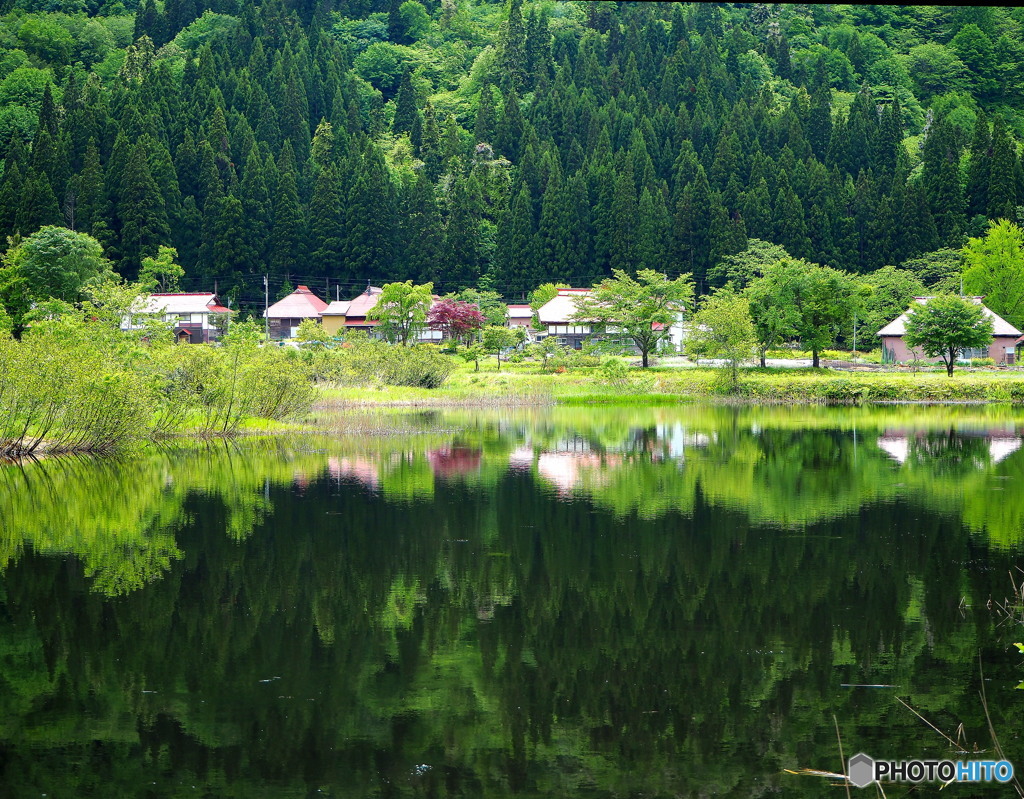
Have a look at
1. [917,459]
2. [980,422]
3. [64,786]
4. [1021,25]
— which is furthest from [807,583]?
[1021,25]

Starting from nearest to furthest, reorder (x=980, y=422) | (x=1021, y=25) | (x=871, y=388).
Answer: (x=980, y=422), (x=871, y=388), (x=1021, y=25)

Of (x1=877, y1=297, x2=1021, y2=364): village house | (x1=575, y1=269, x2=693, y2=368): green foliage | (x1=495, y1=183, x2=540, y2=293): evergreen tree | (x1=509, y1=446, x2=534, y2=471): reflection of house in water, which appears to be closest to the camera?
(x1=509, y1=446, x2=534, y2=471): reflection of house in water

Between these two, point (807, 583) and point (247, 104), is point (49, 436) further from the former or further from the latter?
point (247, 104)

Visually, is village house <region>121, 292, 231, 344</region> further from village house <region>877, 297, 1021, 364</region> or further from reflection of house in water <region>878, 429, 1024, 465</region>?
reflection of house in water <region>878, 429, 1024, 465</region>

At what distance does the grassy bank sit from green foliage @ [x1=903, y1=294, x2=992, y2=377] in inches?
75.6

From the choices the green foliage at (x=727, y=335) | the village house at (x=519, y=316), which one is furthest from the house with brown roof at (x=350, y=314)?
the green foliage at (x=727, y=335)

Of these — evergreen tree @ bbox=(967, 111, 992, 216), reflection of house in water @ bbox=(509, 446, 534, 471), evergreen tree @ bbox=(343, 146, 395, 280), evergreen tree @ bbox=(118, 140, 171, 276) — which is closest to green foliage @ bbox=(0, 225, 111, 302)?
evergreen tree @ bbox=(118, 140, 171, 276)

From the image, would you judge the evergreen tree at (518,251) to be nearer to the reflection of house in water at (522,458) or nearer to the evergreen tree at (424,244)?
the evergreen tree at (424,244)

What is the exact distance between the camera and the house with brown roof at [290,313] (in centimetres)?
6412

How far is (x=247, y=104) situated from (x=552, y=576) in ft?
249

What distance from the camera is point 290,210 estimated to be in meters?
68.1

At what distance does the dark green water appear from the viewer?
7121 millimetres

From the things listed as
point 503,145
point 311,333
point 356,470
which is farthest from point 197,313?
point 356,470

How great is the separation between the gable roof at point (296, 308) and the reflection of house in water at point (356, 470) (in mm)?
42754
